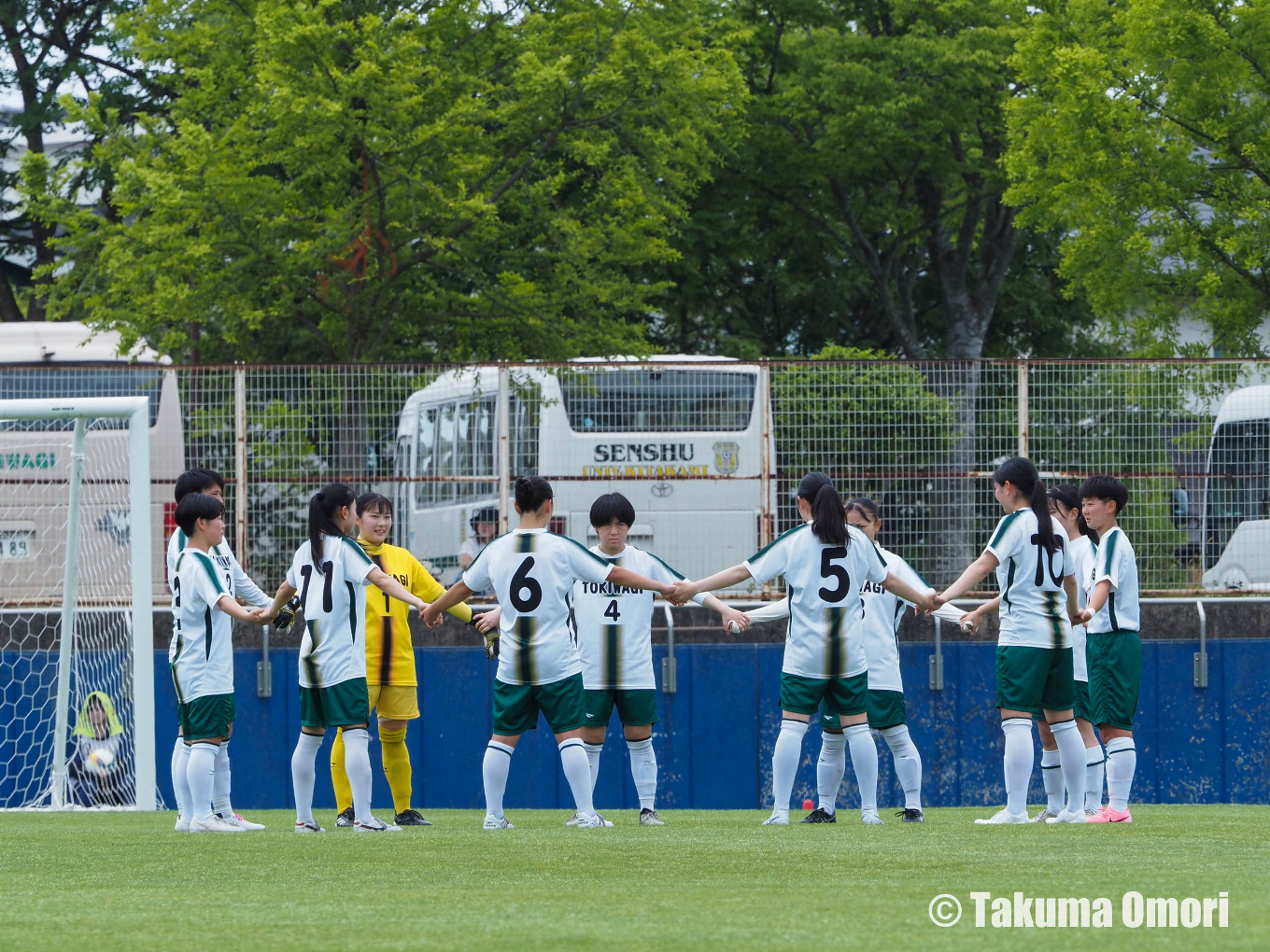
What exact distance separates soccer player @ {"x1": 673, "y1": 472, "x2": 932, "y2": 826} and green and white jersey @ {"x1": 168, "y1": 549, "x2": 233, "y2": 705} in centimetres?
266

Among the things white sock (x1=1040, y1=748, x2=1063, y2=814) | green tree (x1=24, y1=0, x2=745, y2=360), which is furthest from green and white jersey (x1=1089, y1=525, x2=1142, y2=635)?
green tree (x1=24, y1=0, x2=745, y2=360)

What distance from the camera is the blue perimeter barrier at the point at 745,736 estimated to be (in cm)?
1394

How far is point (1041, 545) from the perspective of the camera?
29.9 feet

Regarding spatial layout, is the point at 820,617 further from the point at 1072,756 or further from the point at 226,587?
the point at 226,587

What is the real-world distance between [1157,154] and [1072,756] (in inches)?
566

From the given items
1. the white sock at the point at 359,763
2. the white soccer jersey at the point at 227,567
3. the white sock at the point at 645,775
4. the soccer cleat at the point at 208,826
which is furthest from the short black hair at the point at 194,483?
the white sock at the point at 645,775

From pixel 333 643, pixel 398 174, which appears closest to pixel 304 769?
pixel 333 643

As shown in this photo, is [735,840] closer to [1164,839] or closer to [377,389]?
[1164,839]

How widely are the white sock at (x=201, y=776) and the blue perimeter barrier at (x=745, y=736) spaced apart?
4.69 meters

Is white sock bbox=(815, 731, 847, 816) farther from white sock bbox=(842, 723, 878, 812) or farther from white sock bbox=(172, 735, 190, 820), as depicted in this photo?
white sock bbox=(172, 735, 190, 820)

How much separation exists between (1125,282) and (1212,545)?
30.0ft

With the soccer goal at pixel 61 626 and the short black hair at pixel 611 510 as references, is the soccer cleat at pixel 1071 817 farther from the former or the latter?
the soccer goal at pixel 61 626

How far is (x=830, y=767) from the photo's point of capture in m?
10.0

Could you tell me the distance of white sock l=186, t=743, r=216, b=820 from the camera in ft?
29.9
